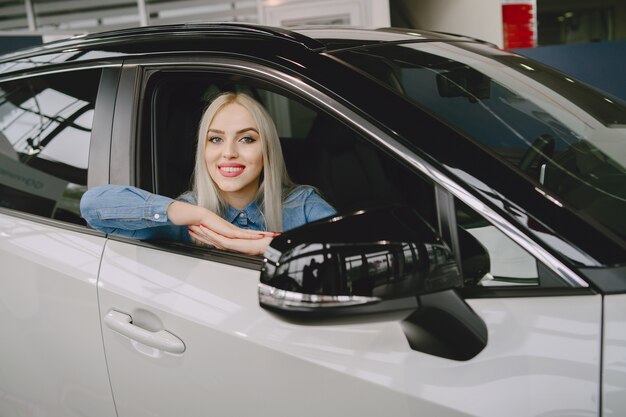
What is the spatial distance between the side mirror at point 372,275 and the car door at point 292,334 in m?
0.03

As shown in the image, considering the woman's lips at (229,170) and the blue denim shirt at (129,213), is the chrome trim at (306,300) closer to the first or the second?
the blue denim shirt at (129,213)

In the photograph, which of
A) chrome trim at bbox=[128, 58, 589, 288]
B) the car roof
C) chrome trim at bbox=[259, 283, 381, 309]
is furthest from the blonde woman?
chrome trim at bbox=[259, 283, 381, 309]

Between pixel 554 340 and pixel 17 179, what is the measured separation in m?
1.60

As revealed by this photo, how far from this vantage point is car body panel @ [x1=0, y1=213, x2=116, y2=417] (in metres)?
1.49

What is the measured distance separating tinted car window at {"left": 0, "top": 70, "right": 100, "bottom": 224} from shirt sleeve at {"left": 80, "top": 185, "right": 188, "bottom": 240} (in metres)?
0.17

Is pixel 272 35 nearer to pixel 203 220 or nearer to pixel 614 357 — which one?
pixel 203 220

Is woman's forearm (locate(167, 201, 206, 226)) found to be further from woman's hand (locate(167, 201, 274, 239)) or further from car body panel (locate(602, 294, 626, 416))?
car body panel (locate(602, 294, 626, 416))

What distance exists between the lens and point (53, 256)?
160cm

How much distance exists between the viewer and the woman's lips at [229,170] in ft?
5.62

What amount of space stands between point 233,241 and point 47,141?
0.77 meters

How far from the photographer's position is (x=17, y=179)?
192 cm

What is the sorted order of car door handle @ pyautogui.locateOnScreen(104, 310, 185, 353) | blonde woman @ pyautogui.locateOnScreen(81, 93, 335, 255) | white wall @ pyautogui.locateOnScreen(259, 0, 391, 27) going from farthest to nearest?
white wall @ pyautogui.locateOnScreen(259, 0, 391, 27)
blonde woman @ pyautogui.locateOnScreen(81, 93, 335, 255)
car door handle @ pyautogui.locateOnScreen(104, 310, 185, 353)

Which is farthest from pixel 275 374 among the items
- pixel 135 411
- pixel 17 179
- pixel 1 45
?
pixel 1 45

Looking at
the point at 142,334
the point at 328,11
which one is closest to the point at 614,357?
the point at 142,334
